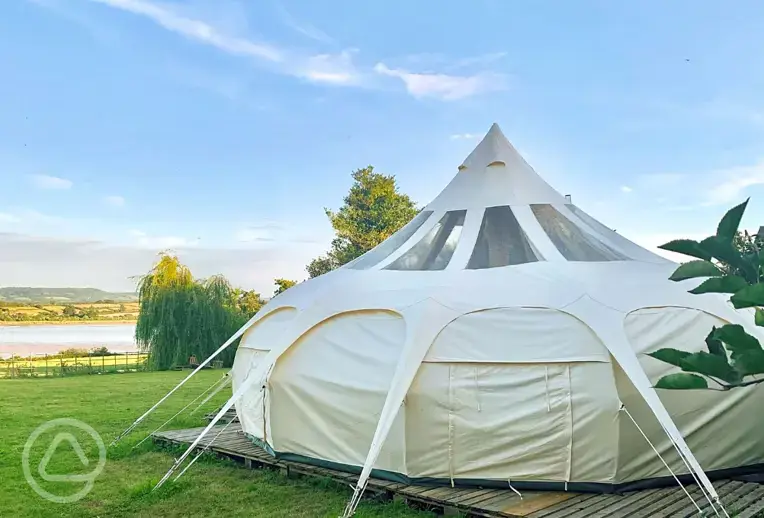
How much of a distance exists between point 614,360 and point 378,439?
2.06 metres

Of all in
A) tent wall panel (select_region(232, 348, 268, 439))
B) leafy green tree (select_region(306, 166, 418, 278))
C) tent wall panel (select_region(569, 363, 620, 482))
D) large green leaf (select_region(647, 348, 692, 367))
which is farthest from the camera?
leafy green tree (select_region(306, 166, 418, 278))

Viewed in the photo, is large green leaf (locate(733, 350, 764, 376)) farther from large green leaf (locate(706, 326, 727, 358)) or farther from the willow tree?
the willow tree

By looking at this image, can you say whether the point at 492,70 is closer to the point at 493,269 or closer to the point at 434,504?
the point at 493,269

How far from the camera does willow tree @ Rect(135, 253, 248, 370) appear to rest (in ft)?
66.8

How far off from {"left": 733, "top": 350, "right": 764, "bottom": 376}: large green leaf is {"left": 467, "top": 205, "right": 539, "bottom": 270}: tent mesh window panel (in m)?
4.69

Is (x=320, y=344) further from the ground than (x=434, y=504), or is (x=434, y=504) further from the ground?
(x=320, y=344)

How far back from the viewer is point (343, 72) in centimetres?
1166

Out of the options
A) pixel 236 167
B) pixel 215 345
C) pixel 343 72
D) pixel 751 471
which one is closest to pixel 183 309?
pixel 215 345

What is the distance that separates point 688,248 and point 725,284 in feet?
0.41

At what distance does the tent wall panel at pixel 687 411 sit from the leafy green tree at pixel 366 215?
21.1 m

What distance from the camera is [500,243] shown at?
21.7 ft

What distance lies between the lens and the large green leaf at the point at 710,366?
65.1 inches

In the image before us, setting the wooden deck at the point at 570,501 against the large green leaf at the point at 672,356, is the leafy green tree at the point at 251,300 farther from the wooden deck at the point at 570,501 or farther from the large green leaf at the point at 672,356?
the large green leaf at the point at 672,356

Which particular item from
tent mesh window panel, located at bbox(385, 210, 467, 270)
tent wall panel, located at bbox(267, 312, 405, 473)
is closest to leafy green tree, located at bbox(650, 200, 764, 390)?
tent wall panel, located at bbox(267, 312, 405, 473)
